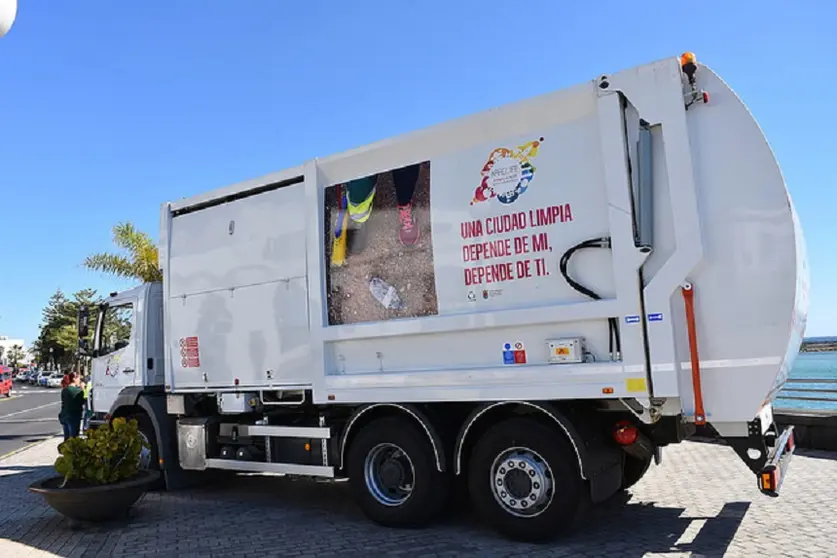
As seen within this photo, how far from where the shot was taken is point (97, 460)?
693 centimetres

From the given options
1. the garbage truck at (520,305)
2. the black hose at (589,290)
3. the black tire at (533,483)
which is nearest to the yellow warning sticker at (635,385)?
the garbage truck at (520,305)

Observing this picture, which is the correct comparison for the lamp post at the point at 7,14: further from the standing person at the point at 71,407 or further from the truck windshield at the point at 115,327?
the standing person at the point at 71,407

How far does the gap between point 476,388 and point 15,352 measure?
480 feet

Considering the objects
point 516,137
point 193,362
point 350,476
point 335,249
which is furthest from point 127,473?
point 516,137

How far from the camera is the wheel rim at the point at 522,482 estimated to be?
5.44m

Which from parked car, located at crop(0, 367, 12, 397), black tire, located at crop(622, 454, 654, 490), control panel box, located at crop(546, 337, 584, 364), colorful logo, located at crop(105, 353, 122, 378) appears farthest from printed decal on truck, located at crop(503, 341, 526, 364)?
parked car, located at crop(0, 367, 12, 397)

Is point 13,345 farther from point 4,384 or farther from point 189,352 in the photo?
point 189,352

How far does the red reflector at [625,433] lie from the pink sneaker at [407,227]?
2.43 m

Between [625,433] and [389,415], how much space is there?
2233 mm

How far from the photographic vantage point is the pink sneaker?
6.30 meters

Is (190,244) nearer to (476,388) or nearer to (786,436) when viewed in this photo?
(476,388)

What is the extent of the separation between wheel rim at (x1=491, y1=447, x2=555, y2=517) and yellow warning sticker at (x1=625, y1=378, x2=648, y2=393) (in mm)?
938

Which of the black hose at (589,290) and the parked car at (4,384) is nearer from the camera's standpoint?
the black hose at (589,290)

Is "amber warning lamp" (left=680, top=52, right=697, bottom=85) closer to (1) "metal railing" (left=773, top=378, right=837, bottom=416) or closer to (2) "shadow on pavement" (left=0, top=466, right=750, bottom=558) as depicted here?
(2) "shadow on pavement" (left=0, top=466, right=750, bottom=558)
